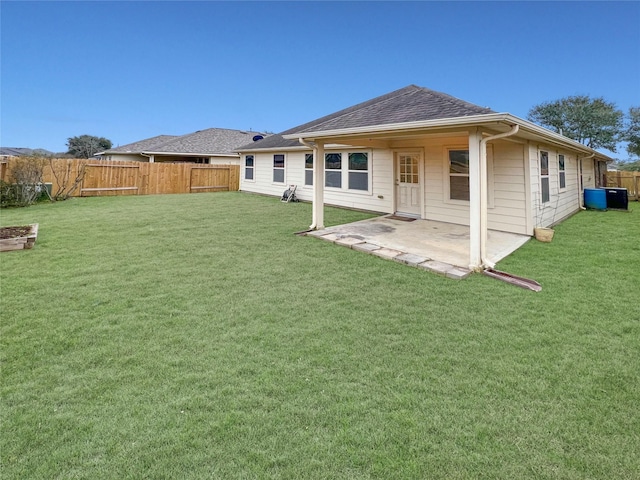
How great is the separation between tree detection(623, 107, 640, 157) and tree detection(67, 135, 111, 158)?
4931 cm

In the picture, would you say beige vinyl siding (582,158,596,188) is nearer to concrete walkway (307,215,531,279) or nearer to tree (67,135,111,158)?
concrete walkway (307,215,531,279)

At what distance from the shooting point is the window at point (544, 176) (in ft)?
24.9

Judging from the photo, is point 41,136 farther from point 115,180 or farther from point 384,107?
point 384,107

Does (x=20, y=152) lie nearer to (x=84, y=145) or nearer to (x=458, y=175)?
(x=84, y=145)

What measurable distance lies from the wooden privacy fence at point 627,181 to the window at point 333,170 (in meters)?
13.6

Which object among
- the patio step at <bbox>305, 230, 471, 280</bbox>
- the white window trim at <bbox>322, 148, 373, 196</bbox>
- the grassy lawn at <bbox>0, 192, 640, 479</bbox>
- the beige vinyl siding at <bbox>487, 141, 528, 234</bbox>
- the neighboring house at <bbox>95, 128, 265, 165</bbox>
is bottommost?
the grassy lawn at <bbox>0, 192, 640, 479</bbox>

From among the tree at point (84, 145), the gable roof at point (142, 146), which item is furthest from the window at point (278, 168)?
the tree at point (84, 145)

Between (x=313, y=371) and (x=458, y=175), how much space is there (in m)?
7.17

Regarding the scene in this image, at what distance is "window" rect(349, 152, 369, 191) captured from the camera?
10383 mm

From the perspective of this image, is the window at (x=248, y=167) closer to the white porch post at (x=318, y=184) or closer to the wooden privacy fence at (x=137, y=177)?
the wooden privacy fence at (x=137, y=177)

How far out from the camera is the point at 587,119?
76.5 ft

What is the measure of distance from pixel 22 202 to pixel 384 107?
12.2 meters

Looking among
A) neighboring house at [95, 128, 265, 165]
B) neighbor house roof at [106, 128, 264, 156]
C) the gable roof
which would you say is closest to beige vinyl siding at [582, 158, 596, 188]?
neighboring house at [95, 128, 265, 165]

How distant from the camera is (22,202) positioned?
10656 millimetres
